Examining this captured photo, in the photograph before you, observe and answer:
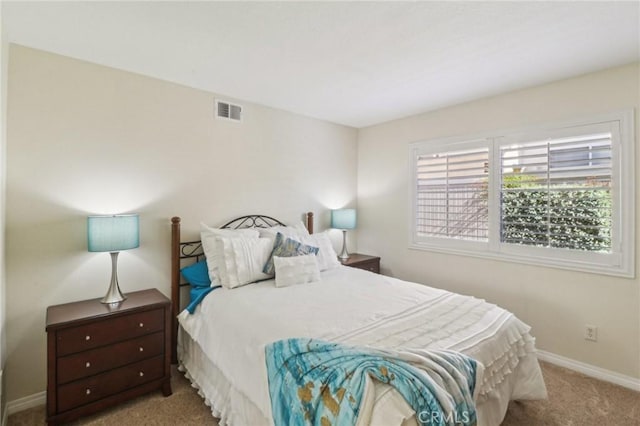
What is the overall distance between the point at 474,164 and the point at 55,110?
370cm

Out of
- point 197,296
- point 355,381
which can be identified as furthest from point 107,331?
point 355,381

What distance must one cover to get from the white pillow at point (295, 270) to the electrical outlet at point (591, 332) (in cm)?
230

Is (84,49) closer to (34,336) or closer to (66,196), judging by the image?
(66,196)

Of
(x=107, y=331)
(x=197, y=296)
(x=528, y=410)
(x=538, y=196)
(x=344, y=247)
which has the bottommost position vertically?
(x=528, y=410)

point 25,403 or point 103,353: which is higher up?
point 103,353

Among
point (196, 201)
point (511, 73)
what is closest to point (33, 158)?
point (196, 201)

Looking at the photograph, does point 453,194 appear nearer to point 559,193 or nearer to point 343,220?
point 559,193

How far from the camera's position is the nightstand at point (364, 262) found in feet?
11.8

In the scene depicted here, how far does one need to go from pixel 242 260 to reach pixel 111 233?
94 cm

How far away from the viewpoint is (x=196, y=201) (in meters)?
2.83

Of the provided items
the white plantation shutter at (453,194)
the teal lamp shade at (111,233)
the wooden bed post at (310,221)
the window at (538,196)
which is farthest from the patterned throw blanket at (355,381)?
the wooden bed post at (310,221)

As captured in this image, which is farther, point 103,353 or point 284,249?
point 284,249

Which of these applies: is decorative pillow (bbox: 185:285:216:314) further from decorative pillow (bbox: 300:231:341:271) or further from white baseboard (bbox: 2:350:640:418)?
→ white baseboard (bbox: 2:350:640:418)

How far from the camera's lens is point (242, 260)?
8.25 feet
